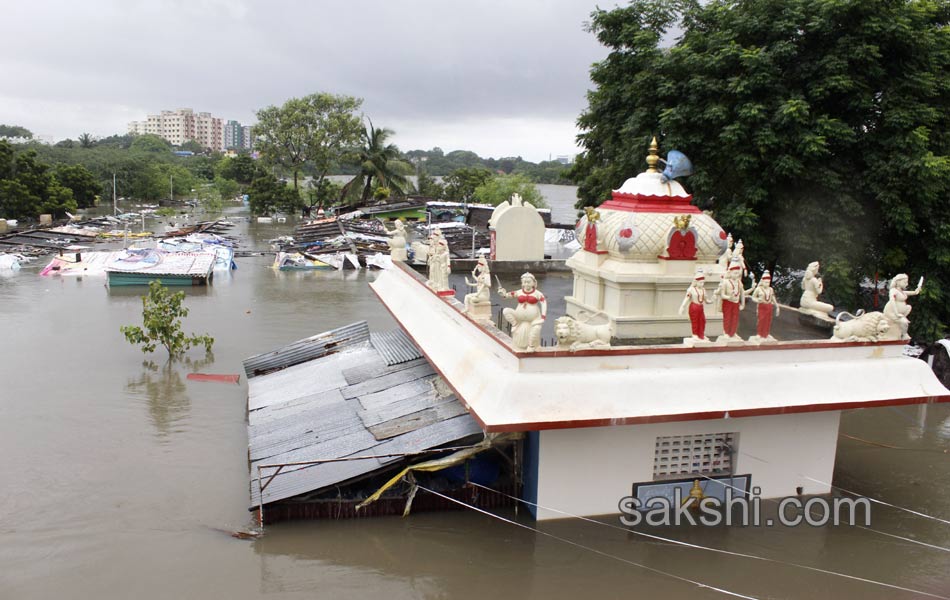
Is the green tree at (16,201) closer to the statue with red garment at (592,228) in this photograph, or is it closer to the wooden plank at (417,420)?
the wooden plank at (417,420)

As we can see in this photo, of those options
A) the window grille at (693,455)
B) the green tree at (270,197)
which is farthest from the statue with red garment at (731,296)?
the green tree at (270,197)

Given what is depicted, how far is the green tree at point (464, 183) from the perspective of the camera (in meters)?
87.7

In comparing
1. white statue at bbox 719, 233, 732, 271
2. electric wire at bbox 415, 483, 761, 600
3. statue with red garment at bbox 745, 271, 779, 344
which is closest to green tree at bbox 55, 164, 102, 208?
electric wire at bbox 415, 483, 761, 600

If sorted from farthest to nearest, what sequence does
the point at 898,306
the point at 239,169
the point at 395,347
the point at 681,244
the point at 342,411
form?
the point at 239,169 < the point at 395,347 < the point at 342,411 < the point at 681,244 < the point at 898,306

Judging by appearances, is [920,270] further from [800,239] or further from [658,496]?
[658,496]

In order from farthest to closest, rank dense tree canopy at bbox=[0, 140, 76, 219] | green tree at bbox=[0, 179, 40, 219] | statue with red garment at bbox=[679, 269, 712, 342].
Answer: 1. dense tree canopy at bbox=[0, 140, 76, 219]
2. green tree at bbox=[0, 179, 40, 219]
3. statue with red garment at bbox=[679, 269, 712, 342]

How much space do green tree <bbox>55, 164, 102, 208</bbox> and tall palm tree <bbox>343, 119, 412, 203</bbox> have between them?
2446cm

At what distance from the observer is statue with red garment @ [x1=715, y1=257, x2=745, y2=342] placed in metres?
11.0

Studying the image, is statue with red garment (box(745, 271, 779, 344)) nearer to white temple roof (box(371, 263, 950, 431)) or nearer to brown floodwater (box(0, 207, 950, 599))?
white temple roof (box(371, 263, 950, 431))

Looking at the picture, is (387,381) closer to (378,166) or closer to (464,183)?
(378,166)

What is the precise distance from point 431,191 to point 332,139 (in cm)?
2230

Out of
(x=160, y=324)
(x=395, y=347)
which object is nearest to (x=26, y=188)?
(x=160, y=324)

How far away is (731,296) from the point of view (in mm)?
11062

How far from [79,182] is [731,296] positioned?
74770 mm
